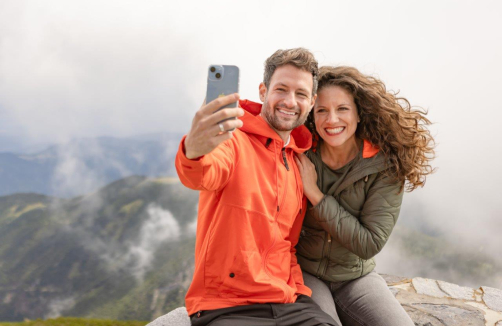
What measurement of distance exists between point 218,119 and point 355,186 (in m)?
2.07

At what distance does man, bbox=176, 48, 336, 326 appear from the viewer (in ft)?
9.34

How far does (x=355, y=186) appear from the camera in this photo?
368 cm

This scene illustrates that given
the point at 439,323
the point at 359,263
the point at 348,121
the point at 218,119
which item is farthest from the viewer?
the point at 439,323

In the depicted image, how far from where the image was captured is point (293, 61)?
3.30 m

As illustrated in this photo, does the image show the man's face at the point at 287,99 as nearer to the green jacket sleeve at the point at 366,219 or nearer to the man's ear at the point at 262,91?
the man's ear at the point at 262,91

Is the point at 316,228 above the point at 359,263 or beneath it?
above

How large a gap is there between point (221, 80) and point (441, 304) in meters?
5.40

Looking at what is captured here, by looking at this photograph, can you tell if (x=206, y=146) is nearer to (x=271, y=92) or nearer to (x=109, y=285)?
(x=271, y=92)

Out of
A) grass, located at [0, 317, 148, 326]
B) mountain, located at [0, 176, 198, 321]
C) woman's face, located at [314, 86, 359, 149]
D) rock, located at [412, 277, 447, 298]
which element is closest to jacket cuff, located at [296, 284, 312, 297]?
woman's face, located at [314, 86, 359, 149]

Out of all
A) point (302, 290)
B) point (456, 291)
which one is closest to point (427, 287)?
point (456, 291)

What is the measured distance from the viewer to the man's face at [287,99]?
328 cm

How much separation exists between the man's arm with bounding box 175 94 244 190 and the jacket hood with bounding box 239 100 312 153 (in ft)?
1.57

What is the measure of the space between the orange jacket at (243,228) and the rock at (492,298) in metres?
4.56

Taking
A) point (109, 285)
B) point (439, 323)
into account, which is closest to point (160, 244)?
point (109, 285)
